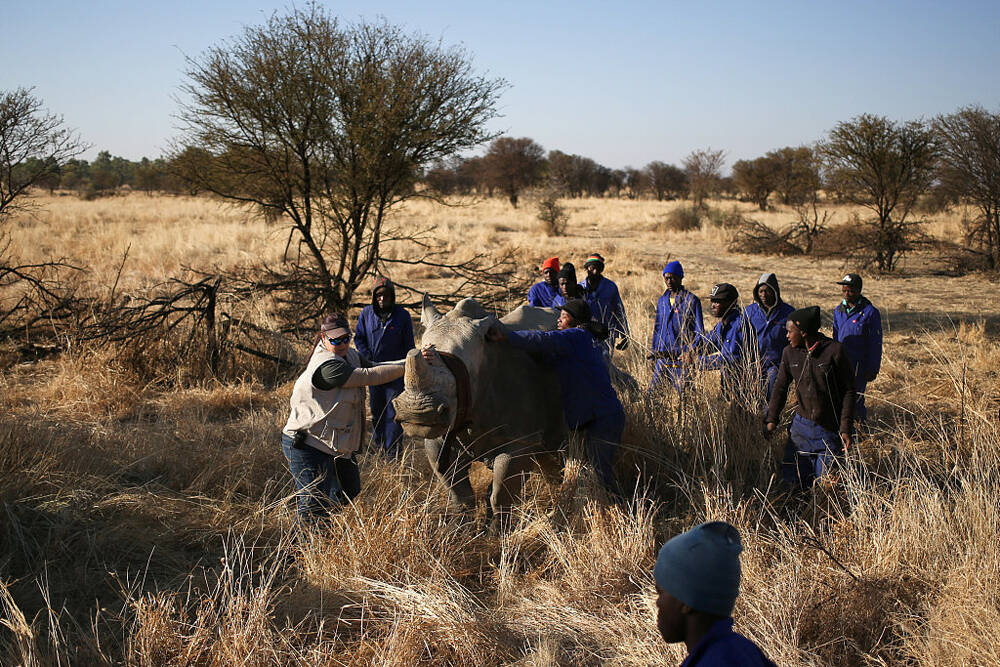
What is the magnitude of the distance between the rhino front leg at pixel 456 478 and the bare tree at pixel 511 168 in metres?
45.1

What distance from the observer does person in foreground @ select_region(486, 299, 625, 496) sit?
4.43 m

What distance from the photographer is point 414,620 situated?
10.7 feet

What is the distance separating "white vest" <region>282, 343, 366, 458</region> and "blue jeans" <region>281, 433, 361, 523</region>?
0.08 metres

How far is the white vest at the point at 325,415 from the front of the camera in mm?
4410

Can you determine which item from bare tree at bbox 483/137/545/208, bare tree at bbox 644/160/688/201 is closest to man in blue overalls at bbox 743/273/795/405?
bare tree at bbox 483/137/545/208

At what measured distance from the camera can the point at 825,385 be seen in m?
4.82

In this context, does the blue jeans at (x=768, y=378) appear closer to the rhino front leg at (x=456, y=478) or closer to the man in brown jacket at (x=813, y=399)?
the man in brown jacket at (x=813, y=399)

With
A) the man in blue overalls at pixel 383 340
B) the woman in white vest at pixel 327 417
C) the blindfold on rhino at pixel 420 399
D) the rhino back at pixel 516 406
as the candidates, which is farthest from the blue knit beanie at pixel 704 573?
the man in blue overalls at pixel 383 340

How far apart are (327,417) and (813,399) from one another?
337cm

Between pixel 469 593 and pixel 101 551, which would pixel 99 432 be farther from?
pixel 469 593

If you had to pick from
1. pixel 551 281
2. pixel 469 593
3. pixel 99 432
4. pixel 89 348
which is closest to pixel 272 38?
pixel 89 348

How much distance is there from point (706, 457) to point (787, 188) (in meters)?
43.1

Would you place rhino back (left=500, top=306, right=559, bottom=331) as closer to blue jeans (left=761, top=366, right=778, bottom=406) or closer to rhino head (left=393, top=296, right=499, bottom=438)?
rhino head (left=393, top=296, right=499, bottom=438)

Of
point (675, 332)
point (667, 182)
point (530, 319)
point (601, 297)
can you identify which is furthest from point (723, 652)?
point (667, 182)
